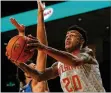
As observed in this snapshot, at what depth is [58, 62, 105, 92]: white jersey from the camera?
3000mm

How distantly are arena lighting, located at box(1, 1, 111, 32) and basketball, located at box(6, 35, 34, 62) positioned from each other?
466 centimetres

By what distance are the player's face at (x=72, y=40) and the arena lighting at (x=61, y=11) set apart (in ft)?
14.2

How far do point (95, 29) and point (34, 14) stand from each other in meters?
2.19

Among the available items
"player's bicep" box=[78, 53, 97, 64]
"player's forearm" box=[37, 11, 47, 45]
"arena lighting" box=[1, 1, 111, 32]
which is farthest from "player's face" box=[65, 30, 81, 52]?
"arena lighting" box=[1, 1, 111, 32]

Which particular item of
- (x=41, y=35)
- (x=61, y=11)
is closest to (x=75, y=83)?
(x=41, y=35)

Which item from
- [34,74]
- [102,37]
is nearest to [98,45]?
[102,37]

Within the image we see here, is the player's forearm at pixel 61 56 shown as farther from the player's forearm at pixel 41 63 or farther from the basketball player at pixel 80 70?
the player's forearm at pixel 41 63

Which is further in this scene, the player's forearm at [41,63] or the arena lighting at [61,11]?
the arena lighting at [61,11]

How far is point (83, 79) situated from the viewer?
3.00m

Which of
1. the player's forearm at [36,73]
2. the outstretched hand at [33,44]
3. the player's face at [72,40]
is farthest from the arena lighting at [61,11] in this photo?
the outstretched hand at [33,44]

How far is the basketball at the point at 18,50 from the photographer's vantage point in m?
2.82

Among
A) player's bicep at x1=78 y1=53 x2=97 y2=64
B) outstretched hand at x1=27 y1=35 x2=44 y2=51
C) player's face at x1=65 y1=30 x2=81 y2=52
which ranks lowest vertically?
player's bicep at x1=78 y1=53 x2=97 y2=64

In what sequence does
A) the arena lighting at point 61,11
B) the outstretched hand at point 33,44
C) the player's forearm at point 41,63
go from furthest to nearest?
1. the arena lighting at point 61,11
2. the player's forearm at point 41,63
3. the outstretched hand at point 33,44

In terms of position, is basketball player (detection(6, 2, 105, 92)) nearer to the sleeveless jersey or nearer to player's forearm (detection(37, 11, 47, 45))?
the sleeveless jersey
